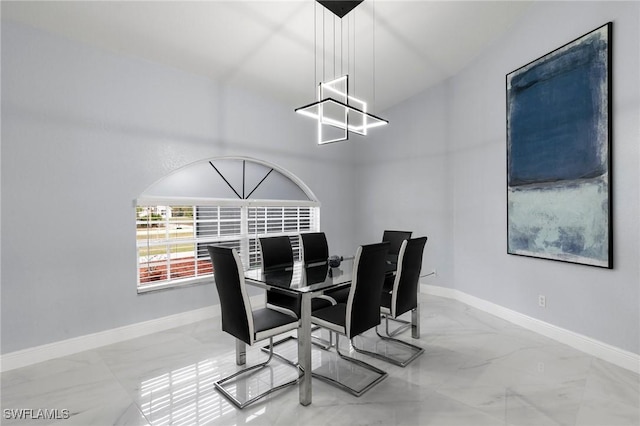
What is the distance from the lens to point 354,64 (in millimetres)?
4070

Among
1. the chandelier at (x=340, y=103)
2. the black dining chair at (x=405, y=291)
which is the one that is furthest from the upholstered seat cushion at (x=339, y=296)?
the chandelier at (x=340, y=103)

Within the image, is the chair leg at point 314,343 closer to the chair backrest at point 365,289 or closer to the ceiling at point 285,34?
the chair backrest at point 365,289

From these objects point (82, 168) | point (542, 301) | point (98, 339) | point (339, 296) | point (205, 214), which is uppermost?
point (82, 168)

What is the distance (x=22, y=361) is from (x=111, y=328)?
664 millimetres

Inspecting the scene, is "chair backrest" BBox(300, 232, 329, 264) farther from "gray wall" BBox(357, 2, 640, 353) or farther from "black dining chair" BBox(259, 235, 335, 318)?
"gray wall" BBox(357, 2, 640, 353)

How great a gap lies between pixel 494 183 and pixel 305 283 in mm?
2929

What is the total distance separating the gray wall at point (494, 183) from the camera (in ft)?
8.82

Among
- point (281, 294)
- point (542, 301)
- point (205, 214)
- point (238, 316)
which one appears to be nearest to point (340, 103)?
point (238, 316)

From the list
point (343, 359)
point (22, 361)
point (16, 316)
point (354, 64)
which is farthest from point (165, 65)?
point (343, 359)

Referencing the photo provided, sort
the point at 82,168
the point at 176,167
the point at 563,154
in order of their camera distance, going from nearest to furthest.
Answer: the point at 82,168
the point at 563,154
the point at 176,167

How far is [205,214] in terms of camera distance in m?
4.03

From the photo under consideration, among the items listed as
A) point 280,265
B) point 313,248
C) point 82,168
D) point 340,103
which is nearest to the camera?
point 340,103

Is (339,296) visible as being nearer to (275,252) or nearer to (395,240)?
(275,252)

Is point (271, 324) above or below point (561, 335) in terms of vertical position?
above
